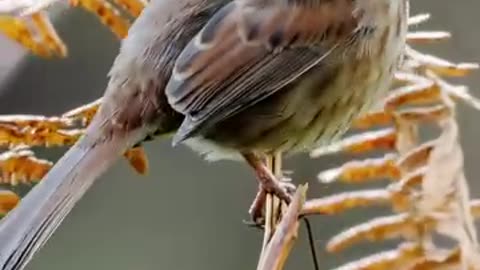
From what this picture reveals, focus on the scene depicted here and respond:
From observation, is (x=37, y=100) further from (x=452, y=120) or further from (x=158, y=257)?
(x=452, y=120)

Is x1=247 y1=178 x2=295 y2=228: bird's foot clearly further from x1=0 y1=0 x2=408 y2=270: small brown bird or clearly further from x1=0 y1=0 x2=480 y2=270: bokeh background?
x1=0 y1=0 x2=480 y2=270: bokeh background

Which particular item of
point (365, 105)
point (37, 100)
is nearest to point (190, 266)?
point (37, 100)

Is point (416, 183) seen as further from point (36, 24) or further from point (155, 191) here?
point (155, 191)

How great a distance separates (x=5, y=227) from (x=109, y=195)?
1815 mm

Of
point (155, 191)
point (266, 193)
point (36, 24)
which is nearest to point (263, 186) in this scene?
point (266, 193)

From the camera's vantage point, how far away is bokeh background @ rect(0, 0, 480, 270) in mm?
3715

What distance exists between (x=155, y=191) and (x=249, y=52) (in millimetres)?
1526

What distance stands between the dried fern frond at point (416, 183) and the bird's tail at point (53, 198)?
0.37 meters

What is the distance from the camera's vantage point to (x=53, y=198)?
224cm

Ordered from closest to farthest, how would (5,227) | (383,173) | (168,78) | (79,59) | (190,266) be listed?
1. (5,227)
2. (383,173)
3. (168,78)
4. (190,266)
5. (79,59)

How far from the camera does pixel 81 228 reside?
12.7ft

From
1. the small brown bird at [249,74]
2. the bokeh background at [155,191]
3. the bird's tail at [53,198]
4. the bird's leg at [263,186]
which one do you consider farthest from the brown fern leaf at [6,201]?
the bokeh background at [155,191]

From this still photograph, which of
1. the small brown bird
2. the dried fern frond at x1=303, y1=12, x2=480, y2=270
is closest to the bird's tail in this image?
the small brown bird

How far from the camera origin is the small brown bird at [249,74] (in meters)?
2.42
